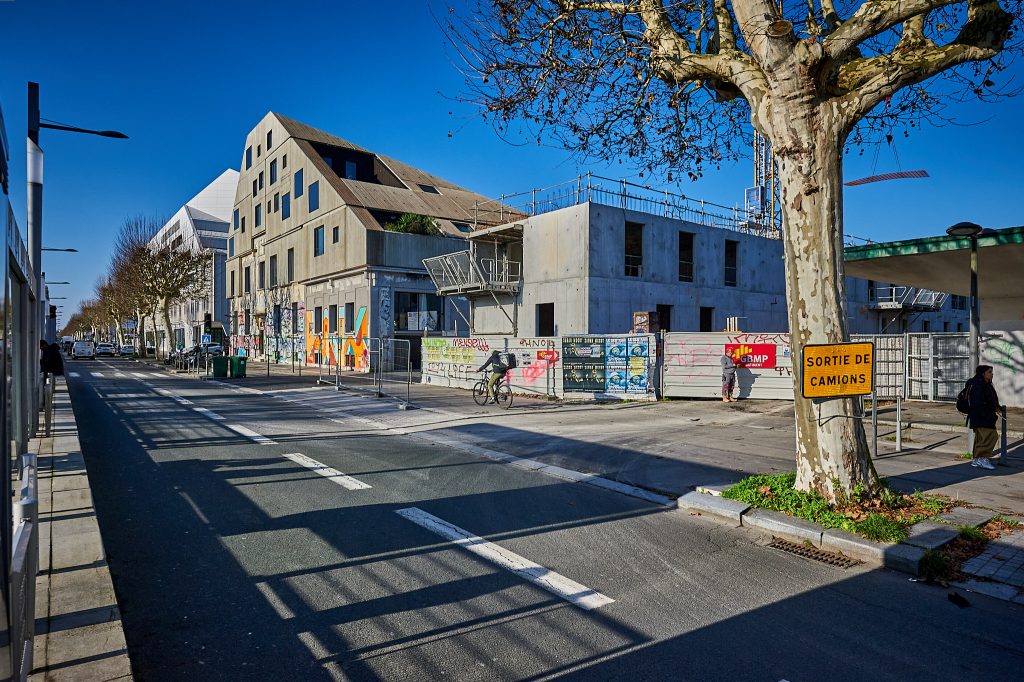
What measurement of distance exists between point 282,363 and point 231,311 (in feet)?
61.9

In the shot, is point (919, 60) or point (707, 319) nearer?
point (919, 60)

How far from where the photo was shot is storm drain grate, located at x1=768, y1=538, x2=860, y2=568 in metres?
5.20

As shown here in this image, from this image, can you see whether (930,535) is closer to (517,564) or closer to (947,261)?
(517,564)

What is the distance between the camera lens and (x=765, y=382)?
57.6 feet

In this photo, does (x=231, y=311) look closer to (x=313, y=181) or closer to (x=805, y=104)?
(x=313, y=181)

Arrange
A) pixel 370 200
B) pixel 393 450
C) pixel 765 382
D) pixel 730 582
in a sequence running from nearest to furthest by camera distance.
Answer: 1. pixel 730 582
2. pixel 393 450
3. pixel 765 382
4. pixel 370 200

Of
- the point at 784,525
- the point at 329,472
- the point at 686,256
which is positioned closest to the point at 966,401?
the point at 784,525

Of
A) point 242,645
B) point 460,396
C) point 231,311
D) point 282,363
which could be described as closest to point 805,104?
point 242,645

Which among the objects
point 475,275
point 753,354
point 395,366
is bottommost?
point 395,366

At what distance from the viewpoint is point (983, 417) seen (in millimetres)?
8531

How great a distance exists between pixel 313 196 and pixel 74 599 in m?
39.5

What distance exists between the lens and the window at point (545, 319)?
94.1 feet

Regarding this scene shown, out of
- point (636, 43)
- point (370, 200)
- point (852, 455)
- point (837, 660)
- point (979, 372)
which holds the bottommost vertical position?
point (837, 660)

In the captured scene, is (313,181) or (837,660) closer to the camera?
(837,660)
